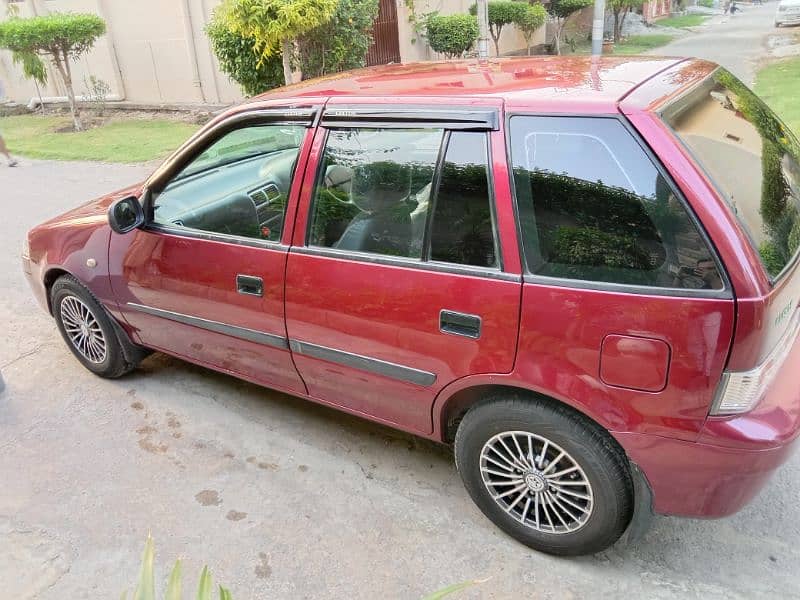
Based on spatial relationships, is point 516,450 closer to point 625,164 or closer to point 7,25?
point 625,164

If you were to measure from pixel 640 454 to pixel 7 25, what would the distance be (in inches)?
575

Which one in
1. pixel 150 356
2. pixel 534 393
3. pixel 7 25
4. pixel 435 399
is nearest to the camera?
pixel 534 393

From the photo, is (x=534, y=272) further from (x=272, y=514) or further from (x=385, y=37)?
(x=385, y=37)

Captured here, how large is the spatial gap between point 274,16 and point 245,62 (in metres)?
1.87

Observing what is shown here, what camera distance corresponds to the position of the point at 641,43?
21.2 meters

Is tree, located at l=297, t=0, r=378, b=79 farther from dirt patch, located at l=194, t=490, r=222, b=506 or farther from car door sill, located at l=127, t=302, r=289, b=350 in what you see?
dirt patch, located at l=194, t=490, r=222, b=506

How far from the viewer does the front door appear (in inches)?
114

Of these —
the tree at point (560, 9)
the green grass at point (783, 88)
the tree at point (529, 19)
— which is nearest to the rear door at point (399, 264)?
the green grass at point (783, 88)

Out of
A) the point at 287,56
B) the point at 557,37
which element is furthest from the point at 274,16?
the point at 557,37

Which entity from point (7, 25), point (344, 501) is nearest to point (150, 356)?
point (344, 501)

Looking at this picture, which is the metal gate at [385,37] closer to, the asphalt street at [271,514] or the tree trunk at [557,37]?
the tree trunk at [557,37]

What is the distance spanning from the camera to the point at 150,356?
4.31m

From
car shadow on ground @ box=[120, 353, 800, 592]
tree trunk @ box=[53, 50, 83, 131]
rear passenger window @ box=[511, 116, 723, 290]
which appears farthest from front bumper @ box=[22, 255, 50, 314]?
tree trunk @ box=[53, 50, 83, 131]

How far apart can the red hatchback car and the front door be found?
0.06 feet
